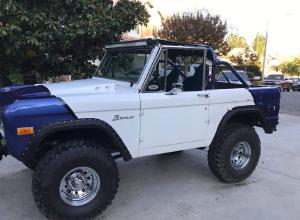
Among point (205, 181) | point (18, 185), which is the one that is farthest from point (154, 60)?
point (18, 185)

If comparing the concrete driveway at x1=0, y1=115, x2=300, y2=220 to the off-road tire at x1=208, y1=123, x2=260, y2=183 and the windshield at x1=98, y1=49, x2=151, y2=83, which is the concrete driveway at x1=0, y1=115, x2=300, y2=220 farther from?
the windshield at x1=98, y1=49, x2=151, y2=83

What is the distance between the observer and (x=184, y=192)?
5180 millimetres

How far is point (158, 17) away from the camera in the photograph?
31906 mm

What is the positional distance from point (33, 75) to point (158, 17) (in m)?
26.2

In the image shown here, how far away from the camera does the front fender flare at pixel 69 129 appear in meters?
3.80

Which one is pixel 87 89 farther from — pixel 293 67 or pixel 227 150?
pixel 293 67

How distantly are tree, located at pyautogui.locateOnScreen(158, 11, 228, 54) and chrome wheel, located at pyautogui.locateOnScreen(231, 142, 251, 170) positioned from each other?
23.2 meters

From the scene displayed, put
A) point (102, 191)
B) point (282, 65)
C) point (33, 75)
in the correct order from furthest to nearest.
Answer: point (282, 65)
point (33, 75)
point (102, 191)

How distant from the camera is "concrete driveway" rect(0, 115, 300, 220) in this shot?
4.50m

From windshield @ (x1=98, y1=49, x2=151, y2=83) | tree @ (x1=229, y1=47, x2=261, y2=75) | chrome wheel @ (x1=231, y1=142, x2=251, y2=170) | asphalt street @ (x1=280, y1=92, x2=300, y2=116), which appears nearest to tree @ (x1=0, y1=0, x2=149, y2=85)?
windshield @ (x1=98, y1=49, x2=151, y2=83)

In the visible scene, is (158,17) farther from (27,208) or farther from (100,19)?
(27,208)

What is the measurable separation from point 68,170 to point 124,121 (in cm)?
83

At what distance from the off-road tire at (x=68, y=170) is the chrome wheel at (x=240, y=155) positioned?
6.82ft

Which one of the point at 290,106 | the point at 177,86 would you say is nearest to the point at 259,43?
the point at 290,106
